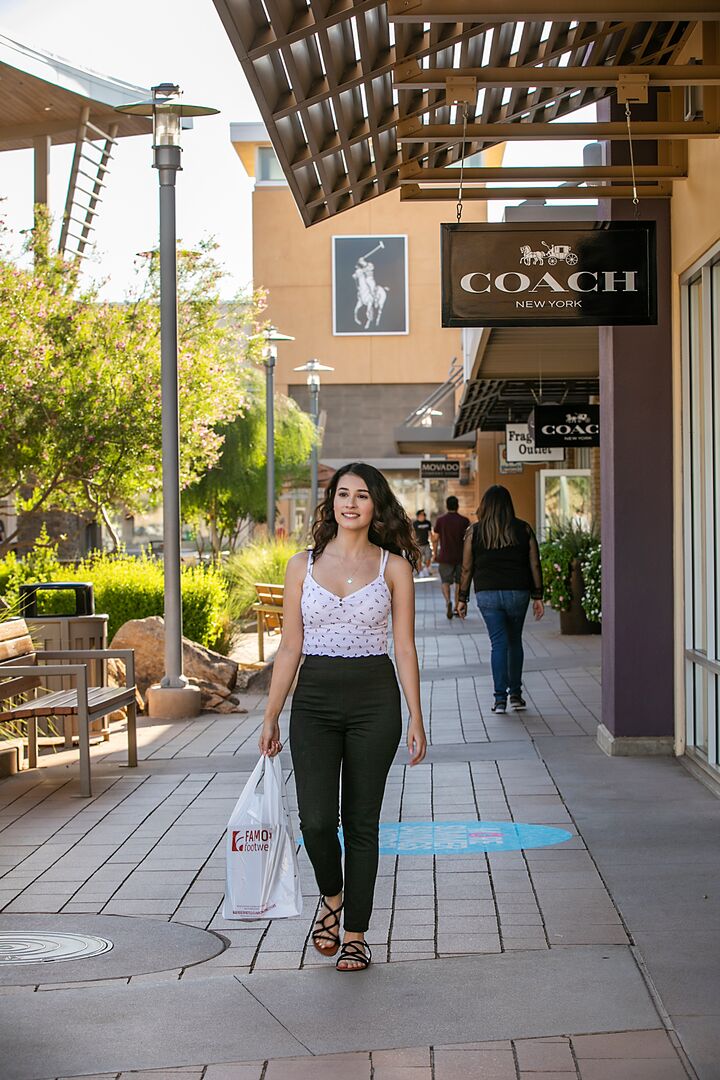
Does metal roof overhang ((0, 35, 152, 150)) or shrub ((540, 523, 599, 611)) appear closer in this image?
shrub ((540, 523, 599, 611))

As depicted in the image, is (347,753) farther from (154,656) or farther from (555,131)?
(154,656)

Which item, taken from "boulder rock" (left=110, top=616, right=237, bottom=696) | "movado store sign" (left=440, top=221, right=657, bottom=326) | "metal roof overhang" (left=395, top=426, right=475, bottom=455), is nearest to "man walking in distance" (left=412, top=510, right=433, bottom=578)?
"metal roof overhang" (left=395, top=426, right=475, bottom=455)

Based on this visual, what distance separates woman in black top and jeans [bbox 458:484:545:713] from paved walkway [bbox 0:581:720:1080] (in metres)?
2.32

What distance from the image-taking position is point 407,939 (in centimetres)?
550

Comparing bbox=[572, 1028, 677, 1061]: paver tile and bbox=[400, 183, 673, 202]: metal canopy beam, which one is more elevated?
bbox=[400, 183, 673, 202]: metal canopy beam

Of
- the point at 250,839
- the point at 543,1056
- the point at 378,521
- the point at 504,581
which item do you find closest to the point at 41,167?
the point at 504,581

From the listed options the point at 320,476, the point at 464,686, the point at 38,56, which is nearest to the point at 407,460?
the point at 320,476

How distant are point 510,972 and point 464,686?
9049 mm

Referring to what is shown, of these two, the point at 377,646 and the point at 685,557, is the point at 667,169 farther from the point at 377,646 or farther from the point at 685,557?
the point at 377,646

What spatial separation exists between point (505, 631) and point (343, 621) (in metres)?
6.95

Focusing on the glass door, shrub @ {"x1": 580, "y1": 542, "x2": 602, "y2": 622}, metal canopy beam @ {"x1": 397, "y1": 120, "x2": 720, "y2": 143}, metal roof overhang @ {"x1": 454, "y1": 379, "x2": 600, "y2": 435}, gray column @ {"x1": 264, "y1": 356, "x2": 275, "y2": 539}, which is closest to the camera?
metal canopy beam @ {"x1": 397, "y1": 120, "x2": 720, "y2": 143}

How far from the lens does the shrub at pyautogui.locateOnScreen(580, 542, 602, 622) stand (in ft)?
59.2

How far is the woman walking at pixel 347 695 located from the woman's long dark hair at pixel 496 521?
6.66 meters

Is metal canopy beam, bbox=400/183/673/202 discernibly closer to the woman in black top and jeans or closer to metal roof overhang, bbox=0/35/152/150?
the woman in black top and jeans
